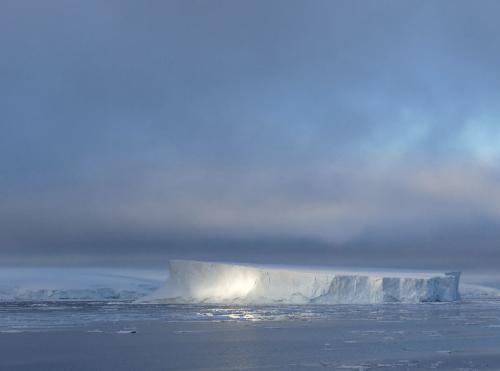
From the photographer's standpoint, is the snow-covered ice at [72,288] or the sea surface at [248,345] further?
the snow-covered ice at [72,288]

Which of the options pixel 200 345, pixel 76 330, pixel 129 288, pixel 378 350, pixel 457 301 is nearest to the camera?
pixel 378 350

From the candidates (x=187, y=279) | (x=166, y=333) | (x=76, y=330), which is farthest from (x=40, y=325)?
(x=187, y=279)

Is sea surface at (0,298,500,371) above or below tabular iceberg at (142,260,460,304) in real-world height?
below

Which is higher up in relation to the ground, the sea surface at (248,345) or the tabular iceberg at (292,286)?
the tabular iceberg at (292,286)

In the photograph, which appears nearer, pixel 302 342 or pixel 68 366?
pixel 68 366

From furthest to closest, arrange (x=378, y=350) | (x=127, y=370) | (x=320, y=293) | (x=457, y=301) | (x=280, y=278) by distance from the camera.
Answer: (x=457, y=301), (x=280, y=278), (x=320, y=293), (x=378, y=350), (x=127, y=370)

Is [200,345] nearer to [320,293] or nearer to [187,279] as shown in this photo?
[320,293]
